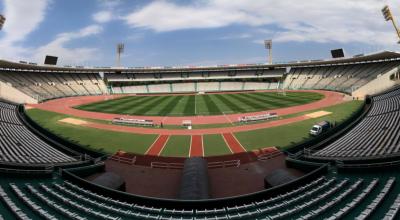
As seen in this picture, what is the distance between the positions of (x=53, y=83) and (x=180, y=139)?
63.2 meters

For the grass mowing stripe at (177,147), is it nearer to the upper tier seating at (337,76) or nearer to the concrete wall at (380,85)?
the concrete wall at (380,85)

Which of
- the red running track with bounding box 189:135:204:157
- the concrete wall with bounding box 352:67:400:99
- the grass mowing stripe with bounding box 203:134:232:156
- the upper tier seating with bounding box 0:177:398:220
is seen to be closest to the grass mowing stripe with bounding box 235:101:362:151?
the grass mowing stripe with bounding box 203:134:232:156

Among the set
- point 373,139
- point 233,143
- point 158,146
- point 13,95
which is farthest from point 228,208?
point 13,95

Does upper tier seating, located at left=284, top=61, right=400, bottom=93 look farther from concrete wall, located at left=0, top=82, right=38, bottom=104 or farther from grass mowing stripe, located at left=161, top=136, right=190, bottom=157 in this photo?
concrete wall, located at left=0, top=82, right=38, bottom=104

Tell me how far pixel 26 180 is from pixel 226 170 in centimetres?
1369

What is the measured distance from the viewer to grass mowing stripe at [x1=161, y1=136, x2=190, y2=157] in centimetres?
2608

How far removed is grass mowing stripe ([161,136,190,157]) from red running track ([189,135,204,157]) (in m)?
0.44

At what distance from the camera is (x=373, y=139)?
21312 mm

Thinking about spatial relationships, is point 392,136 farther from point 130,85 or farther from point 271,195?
point 130,85

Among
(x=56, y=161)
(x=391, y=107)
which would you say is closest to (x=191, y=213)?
(x=56, y=161)

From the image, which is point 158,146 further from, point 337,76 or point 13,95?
point 337,76

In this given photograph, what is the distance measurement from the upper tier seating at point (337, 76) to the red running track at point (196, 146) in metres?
43.5

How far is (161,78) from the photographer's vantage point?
100000 mm

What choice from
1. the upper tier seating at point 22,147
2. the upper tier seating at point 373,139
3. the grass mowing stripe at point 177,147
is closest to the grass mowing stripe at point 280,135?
the upper tier seating at point 373,139
